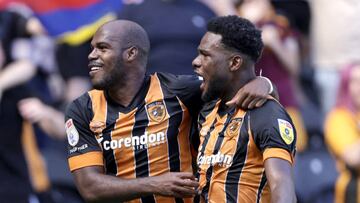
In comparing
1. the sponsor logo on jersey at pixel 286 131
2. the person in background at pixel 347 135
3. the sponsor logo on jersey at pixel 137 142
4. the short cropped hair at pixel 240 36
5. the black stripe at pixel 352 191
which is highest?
the short cropped hair at pixel 240 36

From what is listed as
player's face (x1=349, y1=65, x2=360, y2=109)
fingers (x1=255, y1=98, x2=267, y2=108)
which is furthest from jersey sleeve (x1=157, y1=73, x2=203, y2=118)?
player's face (x1=349, y1=65, x2=360, y2=109)

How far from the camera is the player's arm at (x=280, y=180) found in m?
6.53

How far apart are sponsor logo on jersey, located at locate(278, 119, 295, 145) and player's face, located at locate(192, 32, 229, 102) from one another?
43 cm

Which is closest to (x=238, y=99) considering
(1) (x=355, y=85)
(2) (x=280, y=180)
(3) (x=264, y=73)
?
(2) (x=280, y=180)

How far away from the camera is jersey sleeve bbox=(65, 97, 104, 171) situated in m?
7.28

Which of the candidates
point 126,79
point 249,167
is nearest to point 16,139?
point 126,79

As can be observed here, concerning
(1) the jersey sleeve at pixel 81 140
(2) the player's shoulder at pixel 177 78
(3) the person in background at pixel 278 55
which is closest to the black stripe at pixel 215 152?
(2) the player's shoulder at pixel 177 78

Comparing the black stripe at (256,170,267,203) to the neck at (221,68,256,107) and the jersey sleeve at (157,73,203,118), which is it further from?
the jersey sleeve at (157,73,203,118)

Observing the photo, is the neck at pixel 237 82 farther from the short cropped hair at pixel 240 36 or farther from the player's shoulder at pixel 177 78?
the player's shoulder at pixel 177 78

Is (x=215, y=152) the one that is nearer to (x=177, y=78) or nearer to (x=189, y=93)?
(x=189, y=93)

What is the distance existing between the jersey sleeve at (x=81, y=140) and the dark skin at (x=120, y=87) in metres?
0.04

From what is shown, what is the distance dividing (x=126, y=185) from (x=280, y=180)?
963 millimetres

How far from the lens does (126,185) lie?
281 inches

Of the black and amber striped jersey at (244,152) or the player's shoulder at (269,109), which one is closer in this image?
the black and amber striped jersey at (244,152)
